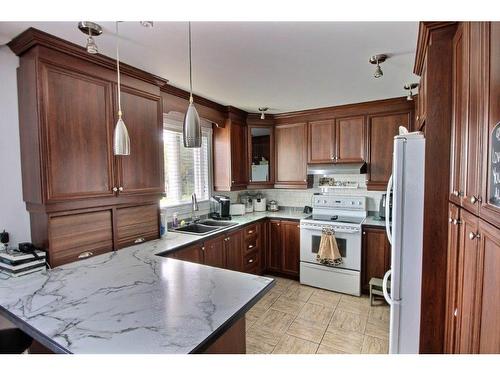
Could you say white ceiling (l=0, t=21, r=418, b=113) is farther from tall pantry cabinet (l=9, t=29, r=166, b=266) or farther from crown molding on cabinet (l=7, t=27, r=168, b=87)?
tall pantry cabinet (l=9, t=29, r=166, b=266)

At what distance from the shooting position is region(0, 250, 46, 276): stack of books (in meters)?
1.57

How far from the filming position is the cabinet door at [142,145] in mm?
2119

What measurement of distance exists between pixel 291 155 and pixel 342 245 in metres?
1.46

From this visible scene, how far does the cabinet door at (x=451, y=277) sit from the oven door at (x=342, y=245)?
1706 mm

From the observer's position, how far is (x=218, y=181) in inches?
146

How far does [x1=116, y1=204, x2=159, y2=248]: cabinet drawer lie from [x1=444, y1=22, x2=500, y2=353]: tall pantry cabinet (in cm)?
219

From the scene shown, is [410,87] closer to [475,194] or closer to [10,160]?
[475,194]

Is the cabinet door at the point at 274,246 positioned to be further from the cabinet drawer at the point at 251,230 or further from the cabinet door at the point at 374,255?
the cabinet door at the point at 374,255

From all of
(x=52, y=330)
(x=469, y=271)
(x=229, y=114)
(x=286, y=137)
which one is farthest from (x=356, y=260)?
(x=52, y=330)

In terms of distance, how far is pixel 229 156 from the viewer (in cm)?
361

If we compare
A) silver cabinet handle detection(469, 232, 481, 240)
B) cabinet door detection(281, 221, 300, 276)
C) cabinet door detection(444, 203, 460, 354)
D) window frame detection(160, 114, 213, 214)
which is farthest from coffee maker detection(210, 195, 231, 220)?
silver cabinet handle detection(469, 232, 481, 240)

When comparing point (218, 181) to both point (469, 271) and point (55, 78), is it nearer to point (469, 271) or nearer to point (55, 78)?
point (55, 78)

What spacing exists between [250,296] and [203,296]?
235 millimetres

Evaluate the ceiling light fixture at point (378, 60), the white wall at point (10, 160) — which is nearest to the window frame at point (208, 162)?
the white wall at point (10, 160)
